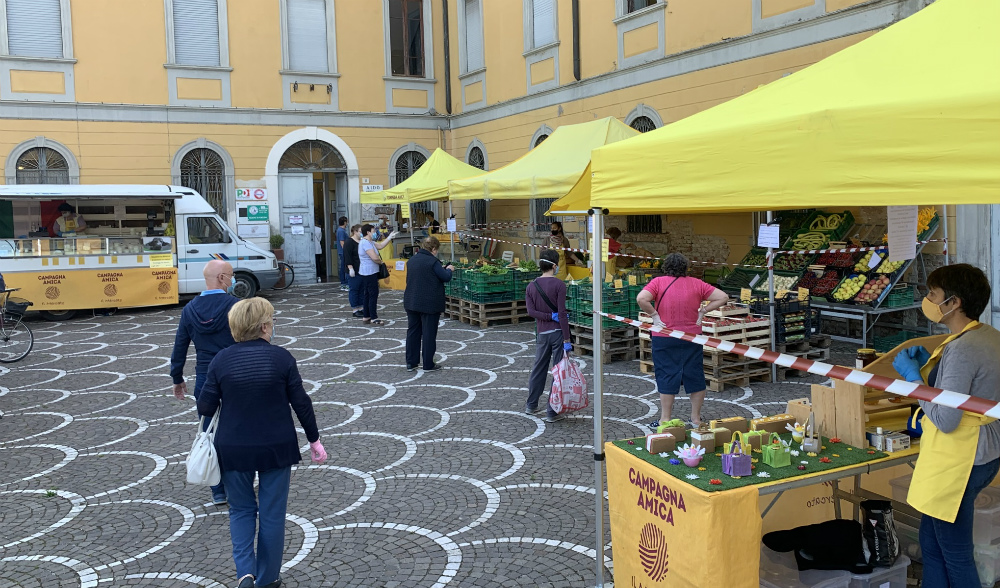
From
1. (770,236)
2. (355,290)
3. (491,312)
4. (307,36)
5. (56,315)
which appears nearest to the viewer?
(770,236)

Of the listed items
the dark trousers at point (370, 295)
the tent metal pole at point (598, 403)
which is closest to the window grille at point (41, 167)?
the dark trousers at point (370, 295)

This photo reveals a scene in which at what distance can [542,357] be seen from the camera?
745 centimetres

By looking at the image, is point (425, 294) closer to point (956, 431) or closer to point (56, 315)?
point (956, 431)

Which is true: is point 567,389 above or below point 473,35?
below

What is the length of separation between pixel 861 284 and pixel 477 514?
7064 millimetres

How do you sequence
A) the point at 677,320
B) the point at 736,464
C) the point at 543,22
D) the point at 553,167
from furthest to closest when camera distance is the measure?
the point at 543,22 < the point at 553,167 < the point at 677,320 < the point at 736,464

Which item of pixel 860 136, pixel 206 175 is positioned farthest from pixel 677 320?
pixel 206 175

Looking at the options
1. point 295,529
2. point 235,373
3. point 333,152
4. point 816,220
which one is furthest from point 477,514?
point 333,152

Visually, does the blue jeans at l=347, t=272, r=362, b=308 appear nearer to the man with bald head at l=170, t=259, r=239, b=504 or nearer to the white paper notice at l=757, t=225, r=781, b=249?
the white paper notice at l=757, t=225, r=781, b=249

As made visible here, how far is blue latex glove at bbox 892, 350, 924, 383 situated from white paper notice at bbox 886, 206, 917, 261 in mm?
1120

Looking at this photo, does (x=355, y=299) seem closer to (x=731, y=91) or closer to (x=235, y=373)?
(x=731, y=91)

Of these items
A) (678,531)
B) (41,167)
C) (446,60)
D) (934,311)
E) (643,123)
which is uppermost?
(446,60)

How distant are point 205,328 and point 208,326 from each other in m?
0.03

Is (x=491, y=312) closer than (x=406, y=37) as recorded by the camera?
Yes
